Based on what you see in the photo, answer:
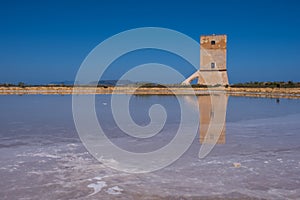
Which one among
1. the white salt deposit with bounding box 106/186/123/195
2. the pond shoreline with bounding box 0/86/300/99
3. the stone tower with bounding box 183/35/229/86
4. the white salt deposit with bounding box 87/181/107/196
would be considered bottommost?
the white salt deposit with bounding box 106/186/123/195

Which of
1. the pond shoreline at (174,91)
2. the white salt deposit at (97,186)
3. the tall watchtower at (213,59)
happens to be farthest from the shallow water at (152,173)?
the tall watchtower at (213,59)

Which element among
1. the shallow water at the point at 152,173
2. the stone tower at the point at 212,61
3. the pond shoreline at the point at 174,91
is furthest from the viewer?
the stone tower at the point at 212,61

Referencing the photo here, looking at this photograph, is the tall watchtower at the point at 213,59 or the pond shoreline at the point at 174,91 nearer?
the pond shoreline at the point at 174,91

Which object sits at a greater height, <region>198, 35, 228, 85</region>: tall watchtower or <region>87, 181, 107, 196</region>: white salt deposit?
<region>198, 35, 228, 85</region>: tall watchtower

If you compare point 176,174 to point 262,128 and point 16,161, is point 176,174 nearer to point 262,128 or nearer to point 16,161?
point 16,161

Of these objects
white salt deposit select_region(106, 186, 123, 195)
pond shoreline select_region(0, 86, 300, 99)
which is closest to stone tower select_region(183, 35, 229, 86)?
pond shoreline select_region(0, 86, 300, 99)

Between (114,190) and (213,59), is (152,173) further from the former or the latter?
(213,59)

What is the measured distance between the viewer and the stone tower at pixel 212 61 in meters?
25.3

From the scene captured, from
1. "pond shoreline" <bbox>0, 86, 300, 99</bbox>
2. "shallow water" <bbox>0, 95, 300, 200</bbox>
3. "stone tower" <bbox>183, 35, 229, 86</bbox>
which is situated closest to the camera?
"shallow water" <bbox>0, 95, 300, 200</bbox>

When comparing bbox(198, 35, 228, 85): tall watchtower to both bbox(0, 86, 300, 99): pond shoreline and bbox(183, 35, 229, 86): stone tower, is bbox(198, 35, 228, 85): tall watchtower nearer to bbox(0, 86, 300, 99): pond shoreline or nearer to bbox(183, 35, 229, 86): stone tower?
bbox(183, 35, 229, 86): stone tower

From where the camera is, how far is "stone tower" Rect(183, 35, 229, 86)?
998 inches

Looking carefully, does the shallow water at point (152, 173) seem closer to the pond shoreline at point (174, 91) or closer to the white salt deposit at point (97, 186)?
the white salt deposit at point (97, 186)

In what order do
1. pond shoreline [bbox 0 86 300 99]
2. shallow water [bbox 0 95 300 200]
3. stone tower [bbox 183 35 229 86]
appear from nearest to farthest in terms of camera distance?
shallow water [bbox 0 95 300 200] → pond shoreline [bbox 0 86 300 99] → stone tower [bbox 183 35 229 86]

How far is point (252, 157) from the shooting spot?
4109 mm
